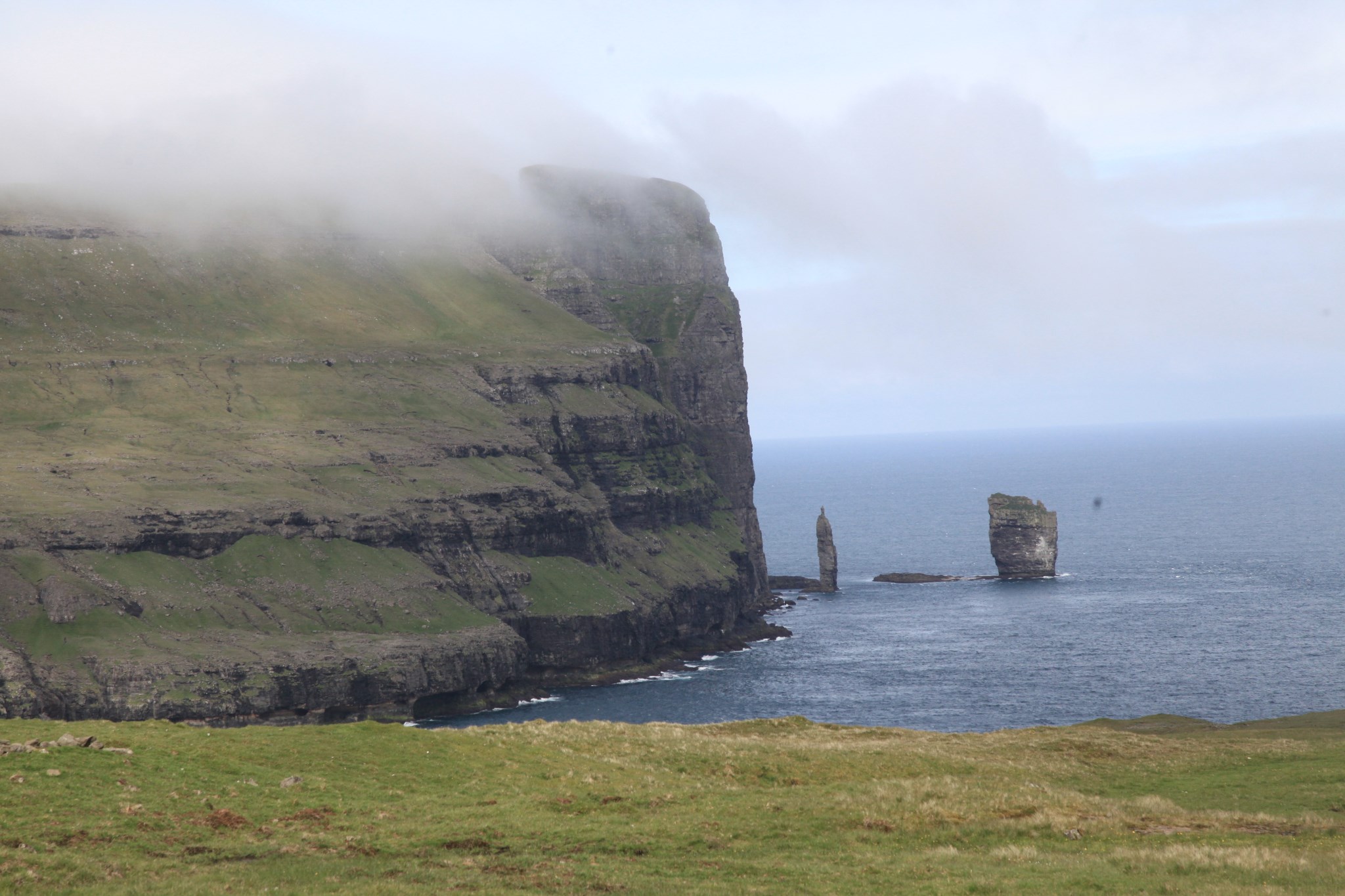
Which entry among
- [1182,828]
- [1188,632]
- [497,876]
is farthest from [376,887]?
[1188,632]

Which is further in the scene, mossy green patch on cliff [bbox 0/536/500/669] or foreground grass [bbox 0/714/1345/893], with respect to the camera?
mossy green patch on cliff [bbox 0/536/500/669]

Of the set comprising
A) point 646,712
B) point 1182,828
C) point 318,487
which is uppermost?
point 318,487

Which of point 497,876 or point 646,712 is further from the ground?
point 497,876

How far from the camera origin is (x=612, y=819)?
145ft

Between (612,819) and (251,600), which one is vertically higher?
(251,600)

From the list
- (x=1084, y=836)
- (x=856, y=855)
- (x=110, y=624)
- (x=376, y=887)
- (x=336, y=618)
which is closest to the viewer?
(x=376, y=887)

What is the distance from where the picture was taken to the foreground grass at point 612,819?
118 ft

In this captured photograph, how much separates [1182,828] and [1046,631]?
15557 centimetres

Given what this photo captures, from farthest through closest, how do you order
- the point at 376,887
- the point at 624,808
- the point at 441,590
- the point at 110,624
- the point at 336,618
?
the point at 441,590
the point at 336,618
the point at 110,624
the point at 624,808
the point at 376,887

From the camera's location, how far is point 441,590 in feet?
605

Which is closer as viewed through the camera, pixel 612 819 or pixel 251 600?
pixel 612 819

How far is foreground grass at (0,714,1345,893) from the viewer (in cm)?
3600

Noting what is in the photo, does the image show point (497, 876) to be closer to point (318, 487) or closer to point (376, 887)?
point (376, 887)

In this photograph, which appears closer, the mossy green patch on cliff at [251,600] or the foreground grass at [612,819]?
the foreground grass at [612,819]
